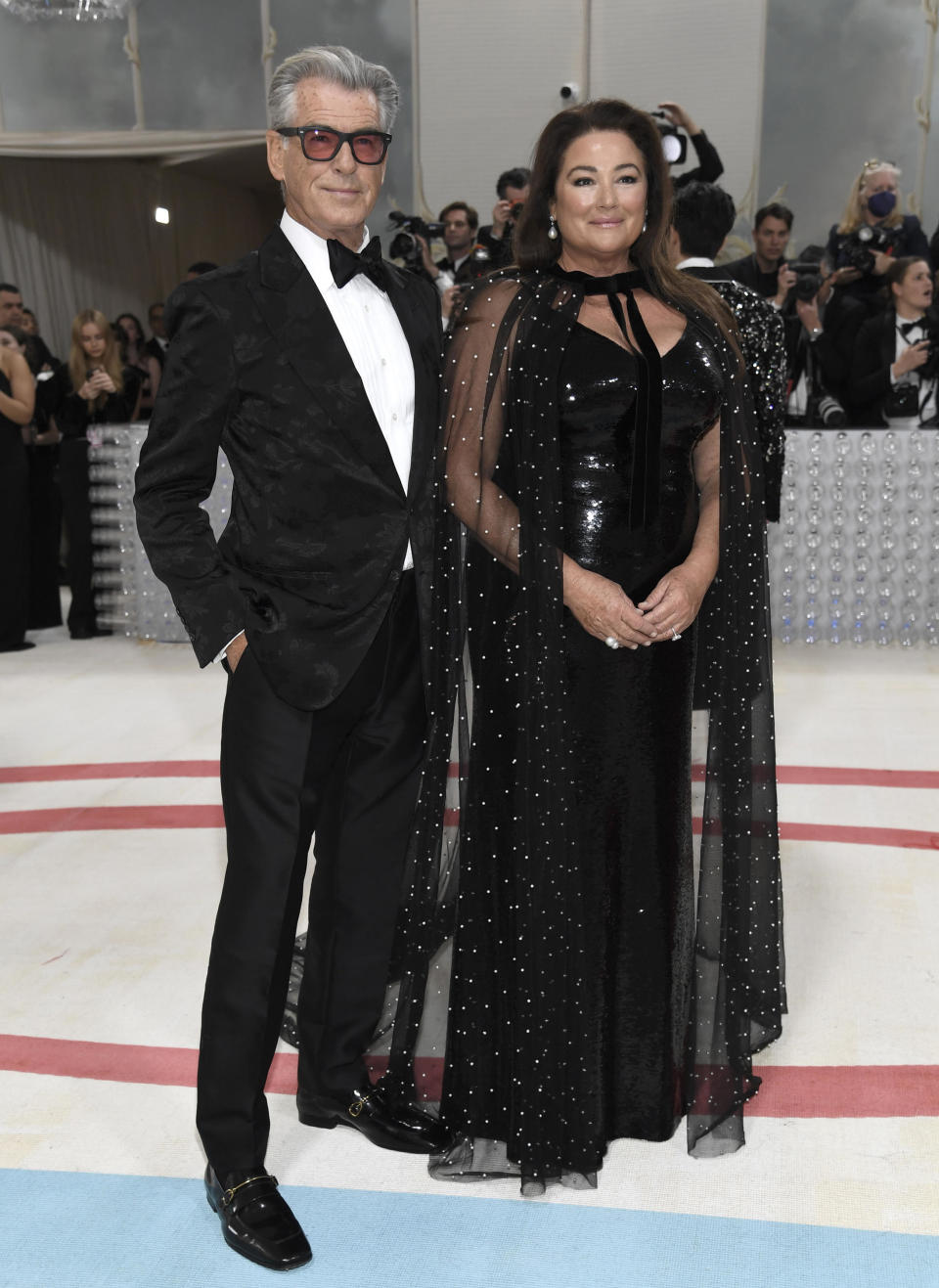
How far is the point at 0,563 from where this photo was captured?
6027 millimetres

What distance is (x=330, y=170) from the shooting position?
171cm

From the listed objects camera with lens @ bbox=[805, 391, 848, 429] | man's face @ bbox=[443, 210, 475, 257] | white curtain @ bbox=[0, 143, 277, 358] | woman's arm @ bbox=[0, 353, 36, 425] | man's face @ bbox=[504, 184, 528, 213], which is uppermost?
white curtain @ bbox=[0, 143, 277, 358]

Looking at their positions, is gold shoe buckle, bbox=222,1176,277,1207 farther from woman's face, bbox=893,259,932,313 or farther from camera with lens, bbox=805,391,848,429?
woman's face, bbox=893,259,932,313

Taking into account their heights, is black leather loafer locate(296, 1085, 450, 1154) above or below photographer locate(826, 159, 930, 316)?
below

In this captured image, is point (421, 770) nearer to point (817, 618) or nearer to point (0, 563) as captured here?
point (817, 618)

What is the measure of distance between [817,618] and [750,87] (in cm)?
487

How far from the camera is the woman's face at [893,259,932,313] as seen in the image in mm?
5547

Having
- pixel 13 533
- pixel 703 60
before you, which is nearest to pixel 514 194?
pixel 13 533

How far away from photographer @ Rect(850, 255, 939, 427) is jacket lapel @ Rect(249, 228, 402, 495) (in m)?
4.44

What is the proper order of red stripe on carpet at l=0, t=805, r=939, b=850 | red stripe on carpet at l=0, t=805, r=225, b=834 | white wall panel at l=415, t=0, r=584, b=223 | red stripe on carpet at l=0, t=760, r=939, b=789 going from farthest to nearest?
white wall panel at l=415, t=0, r=584, b=223, red stripe on carpet at l=0, t=760, r=939, b=789, red stripe on carpet at l=0, t=805, r=225, b=834, red stripe on carpet at l=0, t=805, r=939, b=850

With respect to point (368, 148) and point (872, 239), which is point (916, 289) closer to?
point (872, 239)

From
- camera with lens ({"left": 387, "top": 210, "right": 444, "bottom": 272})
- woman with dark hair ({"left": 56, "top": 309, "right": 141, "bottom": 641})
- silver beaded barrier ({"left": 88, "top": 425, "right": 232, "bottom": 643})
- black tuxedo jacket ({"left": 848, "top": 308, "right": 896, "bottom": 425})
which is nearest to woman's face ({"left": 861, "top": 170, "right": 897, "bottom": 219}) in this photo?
black tuxedo jacket ({"left": 848, "top": 308, "right": 896, "bottom": 425})

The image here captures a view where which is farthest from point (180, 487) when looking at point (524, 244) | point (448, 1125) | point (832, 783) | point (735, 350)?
point (832, 783)

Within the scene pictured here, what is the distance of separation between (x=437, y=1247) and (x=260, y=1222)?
10.5 inches
